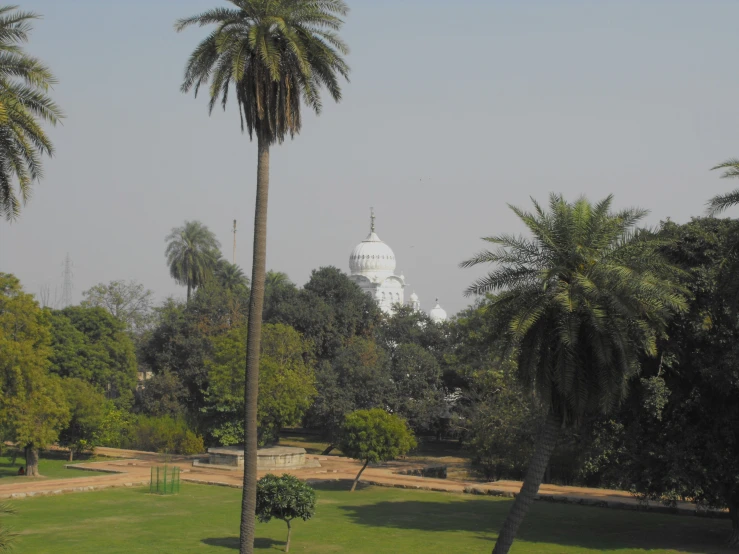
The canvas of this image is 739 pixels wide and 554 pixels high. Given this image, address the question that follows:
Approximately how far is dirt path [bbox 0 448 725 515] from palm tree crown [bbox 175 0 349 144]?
66.4ft

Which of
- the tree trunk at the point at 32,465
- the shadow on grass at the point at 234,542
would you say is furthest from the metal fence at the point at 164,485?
the shadow on grass at the point at 234,542

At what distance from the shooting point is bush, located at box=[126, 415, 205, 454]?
49281mm

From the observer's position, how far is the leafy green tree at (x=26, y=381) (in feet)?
124

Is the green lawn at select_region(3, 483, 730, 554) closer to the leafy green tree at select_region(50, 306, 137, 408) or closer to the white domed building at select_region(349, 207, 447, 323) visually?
the leafy green tree at select_region(50, 306, 137, 408)

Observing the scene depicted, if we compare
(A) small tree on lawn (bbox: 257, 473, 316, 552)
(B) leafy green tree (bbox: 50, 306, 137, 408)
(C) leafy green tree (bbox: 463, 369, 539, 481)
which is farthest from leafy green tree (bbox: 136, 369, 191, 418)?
(A) small tree on lawn (bbox: 257, 473, 316, 552)

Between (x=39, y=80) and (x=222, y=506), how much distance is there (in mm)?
18189

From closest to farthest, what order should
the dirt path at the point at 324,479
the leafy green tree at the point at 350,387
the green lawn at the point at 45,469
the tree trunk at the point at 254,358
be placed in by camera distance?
the tree trunk at the point at 254,358
the dirt path at the point at 324,479
the green lawn at the point at 45,469
the leafy green tree at the point at 350,387

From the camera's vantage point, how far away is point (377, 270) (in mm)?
91000

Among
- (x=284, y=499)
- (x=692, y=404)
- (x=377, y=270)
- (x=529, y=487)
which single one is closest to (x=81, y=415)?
(x=284, y=499)

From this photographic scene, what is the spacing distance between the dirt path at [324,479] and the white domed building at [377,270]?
135 ft

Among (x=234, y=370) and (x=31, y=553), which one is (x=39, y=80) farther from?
(x=234, y=370)

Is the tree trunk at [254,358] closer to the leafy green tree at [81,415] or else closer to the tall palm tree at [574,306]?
the tall palm tree at [574,306]

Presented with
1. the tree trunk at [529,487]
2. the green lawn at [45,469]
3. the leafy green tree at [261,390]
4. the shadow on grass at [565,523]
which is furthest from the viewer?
the leafy green tree at [261,390]

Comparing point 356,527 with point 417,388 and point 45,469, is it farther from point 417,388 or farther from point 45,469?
point 417,388
